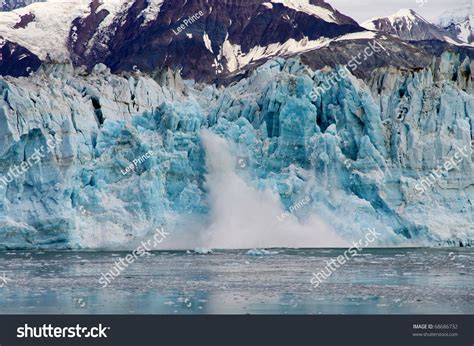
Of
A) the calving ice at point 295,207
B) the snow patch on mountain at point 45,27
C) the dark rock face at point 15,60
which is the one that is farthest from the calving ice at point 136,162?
the snow patch on mountain at point 45,27

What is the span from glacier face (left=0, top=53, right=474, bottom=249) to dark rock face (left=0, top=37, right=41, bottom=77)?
7176cm

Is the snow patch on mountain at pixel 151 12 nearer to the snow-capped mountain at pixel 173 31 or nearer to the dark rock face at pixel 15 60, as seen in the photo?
the snow-capped mountain at pixel 173 31

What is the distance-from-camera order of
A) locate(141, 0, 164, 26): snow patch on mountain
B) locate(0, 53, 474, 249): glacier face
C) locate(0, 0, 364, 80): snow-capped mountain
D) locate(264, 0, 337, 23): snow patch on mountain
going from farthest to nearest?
locate(141, 0, 164, 26): snow patch on mountain
locate(264, 0, 337, 23): snow patch on mountain
locate(0, 0, 364, 80): snow-capped mountain
locate(0, 53, 474, 249): glacier face

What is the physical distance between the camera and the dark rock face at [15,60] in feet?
370

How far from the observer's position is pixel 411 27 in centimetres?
14862

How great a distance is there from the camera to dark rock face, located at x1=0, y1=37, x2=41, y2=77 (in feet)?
370

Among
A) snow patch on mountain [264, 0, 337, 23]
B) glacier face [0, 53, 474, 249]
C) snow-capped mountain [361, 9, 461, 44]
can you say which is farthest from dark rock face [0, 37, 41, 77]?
glacier face [0, 53, 474, 249]

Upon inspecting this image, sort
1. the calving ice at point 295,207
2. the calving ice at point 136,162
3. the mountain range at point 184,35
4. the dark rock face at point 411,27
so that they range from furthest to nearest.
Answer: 1. the dark rock face at point 411,27
2. the mountain range at point 184,35
3. the calving ice at point 295,207
4. the calving ice at point 136,162

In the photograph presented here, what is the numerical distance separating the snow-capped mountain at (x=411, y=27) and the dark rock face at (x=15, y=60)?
1920 inches

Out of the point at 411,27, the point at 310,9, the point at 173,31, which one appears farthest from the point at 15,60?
the point at 411,27

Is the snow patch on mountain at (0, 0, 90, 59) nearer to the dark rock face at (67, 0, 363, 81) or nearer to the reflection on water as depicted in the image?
the dark rock face at (67, 0, 363, 81)

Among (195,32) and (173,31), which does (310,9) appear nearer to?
(195,32)

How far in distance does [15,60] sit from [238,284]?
303 ft
